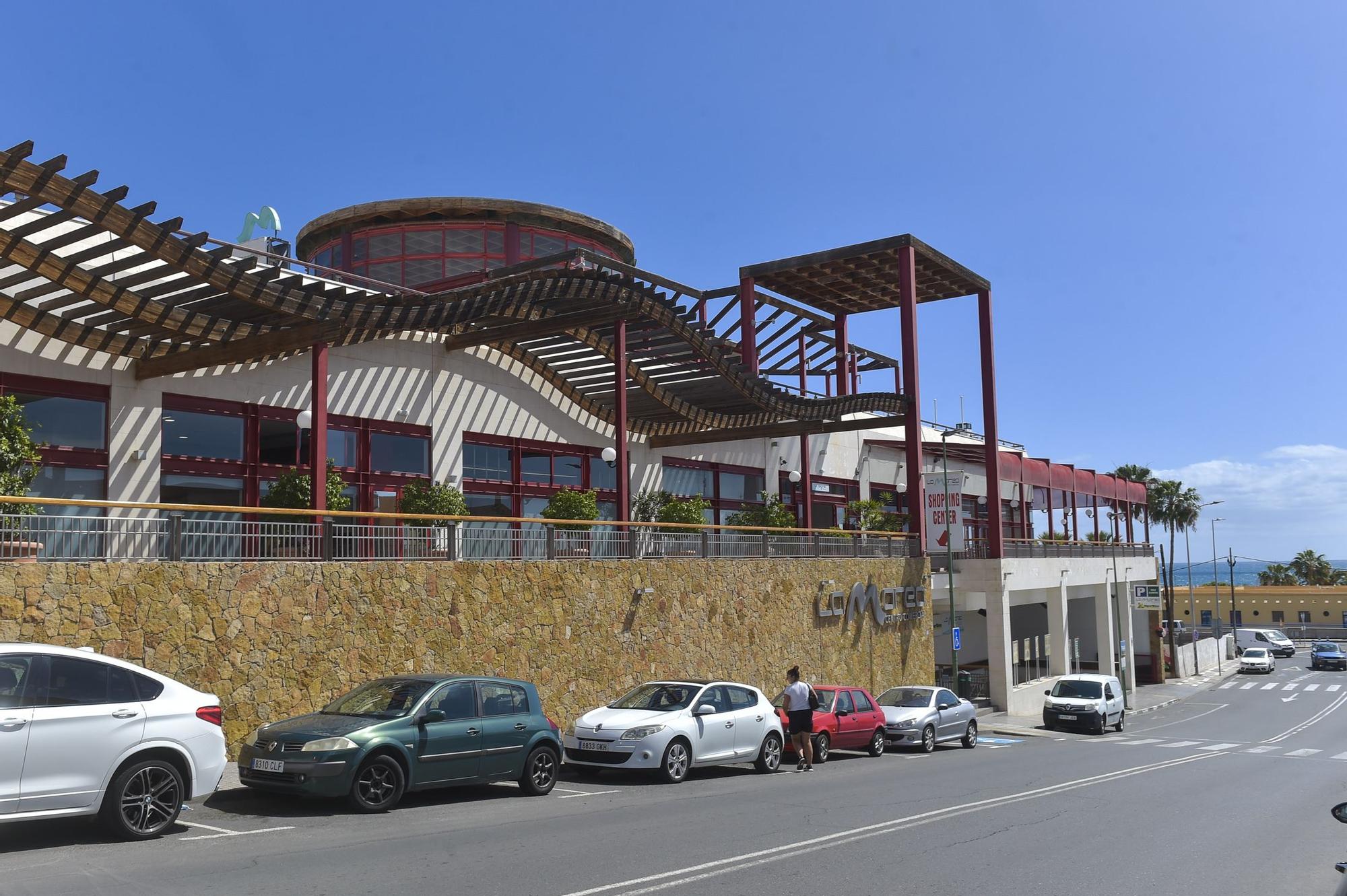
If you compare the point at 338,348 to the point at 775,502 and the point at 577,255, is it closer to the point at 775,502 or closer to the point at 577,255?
the point at 577,255

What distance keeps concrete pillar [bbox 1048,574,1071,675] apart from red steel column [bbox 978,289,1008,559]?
280 inches

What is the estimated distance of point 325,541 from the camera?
16.9 m

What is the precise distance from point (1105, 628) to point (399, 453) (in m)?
39.9

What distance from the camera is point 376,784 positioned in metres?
Result: 12.1

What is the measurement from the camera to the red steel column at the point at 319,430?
66.2ft

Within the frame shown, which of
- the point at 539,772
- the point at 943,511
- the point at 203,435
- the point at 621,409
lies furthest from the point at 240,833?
the point at 943,511

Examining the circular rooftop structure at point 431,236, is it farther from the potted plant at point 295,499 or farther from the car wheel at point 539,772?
the car wheel at point 539,772

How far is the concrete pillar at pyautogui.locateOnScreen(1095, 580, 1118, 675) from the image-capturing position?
53031mm

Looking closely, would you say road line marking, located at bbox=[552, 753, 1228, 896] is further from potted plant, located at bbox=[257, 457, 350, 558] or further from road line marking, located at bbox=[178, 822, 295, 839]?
potted plant, located at bbox=[257, 457, 350, 558]

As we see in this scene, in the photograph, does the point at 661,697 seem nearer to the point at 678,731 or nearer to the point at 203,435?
the point at 678,731

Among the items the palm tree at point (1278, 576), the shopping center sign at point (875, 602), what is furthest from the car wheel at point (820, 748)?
the palm tree at point (1278, 576)

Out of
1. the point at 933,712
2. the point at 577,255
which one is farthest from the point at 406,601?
the point at 933,712

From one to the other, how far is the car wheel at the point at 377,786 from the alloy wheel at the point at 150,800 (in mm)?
2049

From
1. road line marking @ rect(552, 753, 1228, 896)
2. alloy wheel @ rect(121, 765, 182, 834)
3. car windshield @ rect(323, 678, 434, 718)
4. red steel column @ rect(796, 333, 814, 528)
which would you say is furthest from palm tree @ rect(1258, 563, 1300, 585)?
alloy wheel @ rect(121, 765, 182, 834)
